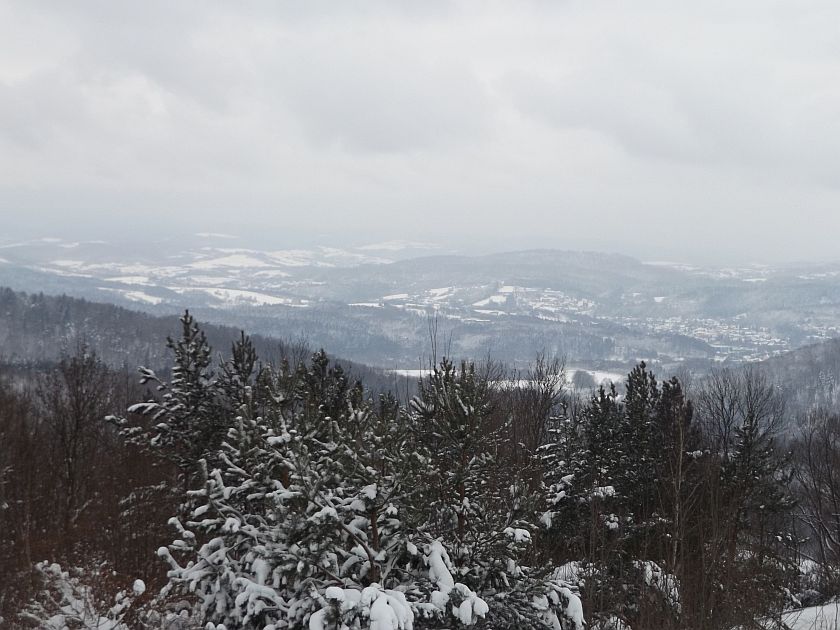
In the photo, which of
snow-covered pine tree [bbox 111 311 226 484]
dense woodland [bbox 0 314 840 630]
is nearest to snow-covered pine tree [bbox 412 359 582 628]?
dense woodland [bbox 0 314 840 630]

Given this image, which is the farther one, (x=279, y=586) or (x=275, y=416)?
(x=275, y=416)

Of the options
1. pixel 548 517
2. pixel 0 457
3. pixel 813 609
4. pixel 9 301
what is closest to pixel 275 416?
pixel 548 517

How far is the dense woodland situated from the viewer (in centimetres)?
1036

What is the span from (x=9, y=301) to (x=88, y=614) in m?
191

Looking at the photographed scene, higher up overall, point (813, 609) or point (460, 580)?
point (460, 580)

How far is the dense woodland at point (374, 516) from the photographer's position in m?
10.4

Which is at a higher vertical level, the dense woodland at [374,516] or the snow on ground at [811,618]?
the dense woodland at [374,516]

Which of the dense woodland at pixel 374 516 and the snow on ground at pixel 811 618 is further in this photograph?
the snow on ground at pixel 811 618

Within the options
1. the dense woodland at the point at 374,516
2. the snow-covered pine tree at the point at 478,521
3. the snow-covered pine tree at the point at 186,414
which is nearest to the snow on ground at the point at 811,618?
the dense woodland at the point at 374,516

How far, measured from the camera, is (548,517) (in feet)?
50.7

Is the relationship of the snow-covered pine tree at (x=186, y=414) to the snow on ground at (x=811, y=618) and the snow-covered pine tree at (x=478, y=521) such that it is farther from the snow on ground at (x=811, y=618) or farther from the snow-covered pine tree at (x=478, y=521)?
the snow on ground at (x=811, y=618)

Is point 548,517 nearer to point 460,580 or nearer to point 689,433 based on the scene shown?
point 460,580

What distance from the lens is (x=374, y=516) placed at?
1082cm

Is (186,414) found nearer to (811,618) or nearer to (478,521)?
(478,521)
